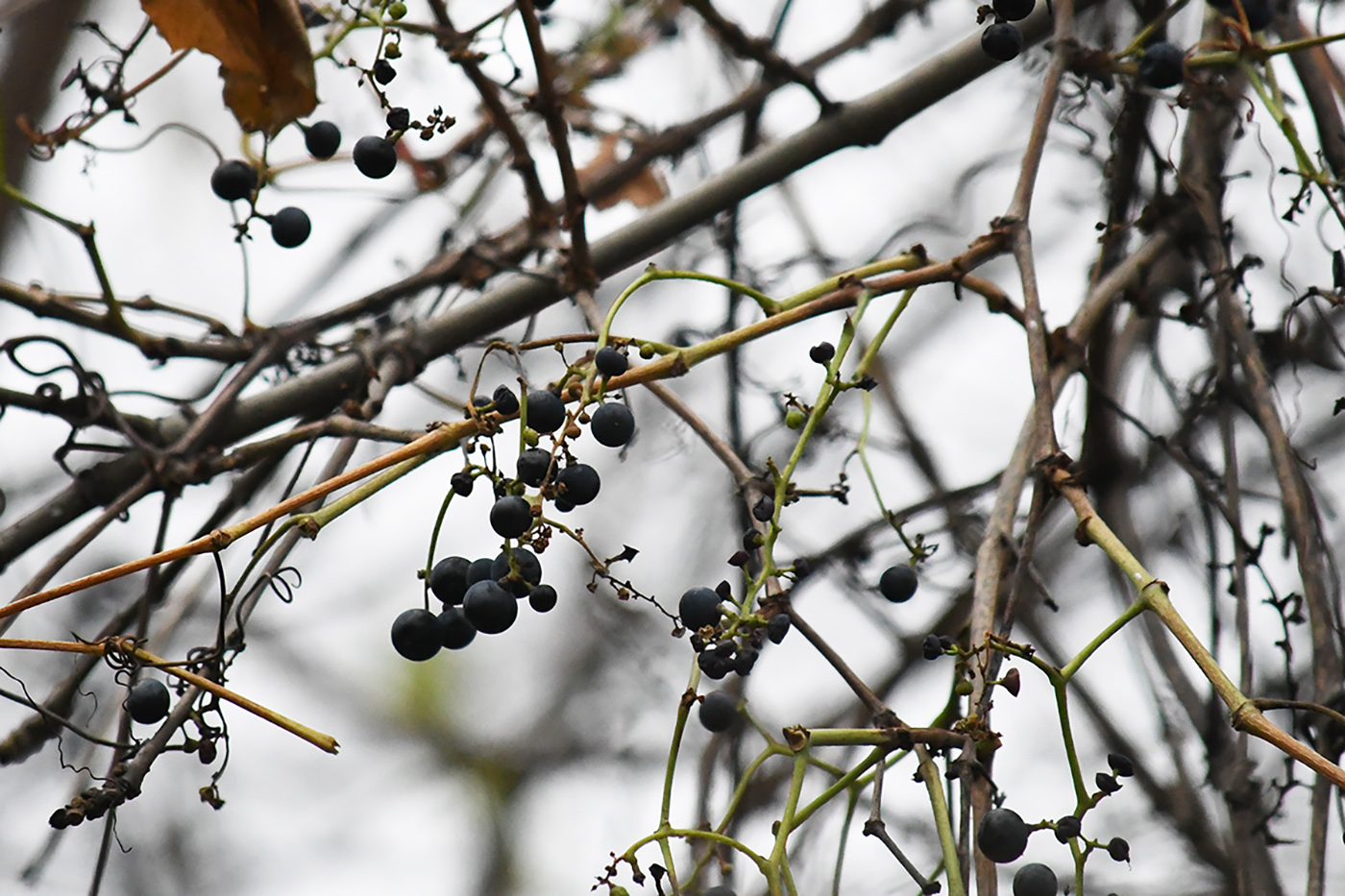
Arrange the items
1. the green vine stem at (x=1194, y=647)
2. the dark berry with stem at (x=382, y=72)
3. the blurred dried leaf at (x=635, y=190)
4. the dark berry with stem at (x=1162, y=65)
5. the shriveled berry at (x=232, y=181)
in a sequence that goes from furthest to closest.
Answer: the blurred dried leaf at (x=635, y=190), the shriveled berry at (x=232, y=181), the dark berry with stem at (x=1162, y=65), the dark berry with stem at (x=382, y=72), the green vine stem at (x=1194, y=647)

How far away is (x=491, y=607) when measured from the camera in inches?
46.5

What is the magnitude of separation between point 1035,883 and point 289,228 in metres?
1.41

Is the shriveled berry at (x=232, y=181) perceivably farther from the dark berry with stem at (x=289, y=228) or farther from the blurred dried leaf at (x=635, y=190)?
the blurred dried leaf at (x=635, y=190)

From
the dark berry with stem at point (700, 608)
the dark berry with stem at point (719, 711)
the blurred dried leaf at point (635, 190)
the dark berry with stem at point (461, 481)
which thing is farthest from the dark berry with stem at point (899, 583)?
the blurred dried leaf at point (635, 190)

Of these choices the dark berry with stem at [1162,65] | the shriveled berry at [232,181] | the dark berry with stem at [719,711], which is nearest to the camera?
the dark berry with stem at [719,711]

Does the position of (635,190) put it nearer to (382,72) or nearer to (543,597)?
(382,72)

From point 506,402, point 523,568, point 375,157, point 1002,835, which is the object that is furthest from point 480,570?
point 375,157

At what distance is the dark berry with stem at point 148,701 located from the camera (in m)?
1.31

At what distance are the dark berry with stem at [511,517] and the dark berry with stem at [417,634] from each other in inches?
7.8

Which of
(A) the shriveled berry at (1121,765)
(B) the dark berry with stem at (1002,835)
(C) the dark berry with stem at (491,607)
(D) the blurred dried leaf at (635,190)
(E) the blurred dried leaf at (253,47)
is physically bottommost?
(B) the dark berry with stem at (1002,835)

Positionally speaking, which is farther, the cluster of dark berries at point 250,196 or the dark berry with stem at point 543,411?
the cluster of dark berries at point 250,196

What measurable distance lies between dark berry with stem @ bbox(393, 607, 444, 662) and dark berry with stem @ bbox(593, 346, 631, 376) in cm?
30

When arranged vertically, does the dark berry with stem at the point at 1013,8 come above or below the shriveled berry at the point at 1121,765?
above

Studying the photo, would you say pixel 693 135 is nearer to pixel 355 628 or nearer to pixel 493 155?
pixel 493 155
